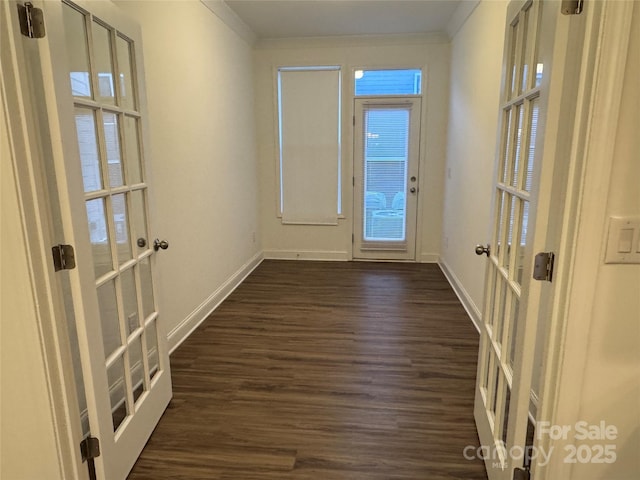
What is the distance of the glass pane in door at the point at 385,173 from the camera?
497 centimetres

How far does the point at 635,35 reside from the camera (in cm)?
99

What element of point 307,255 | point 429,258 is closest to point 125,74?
point 307,255

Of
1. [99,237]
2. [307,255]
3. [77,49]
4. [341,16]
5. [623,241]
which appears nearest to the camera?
[623,241]

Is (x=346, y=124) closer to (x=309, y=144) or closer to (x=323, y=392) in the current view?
(x=309, y=144)

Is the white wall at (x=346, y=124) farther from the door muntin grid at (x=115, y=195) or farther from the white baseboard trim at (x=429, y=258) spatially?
the door muntin grid at (x=115, y=195)

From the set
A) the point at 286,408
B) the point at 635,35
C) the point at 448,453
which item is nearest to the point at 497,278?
the point at 448,453

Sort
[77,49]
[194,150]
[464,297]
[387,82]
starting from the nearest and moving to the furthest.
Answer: [77,49], [194,150], [464,297], [387,82]

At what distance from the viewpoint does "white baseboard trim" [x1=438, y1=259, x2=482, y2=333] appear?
3342mm

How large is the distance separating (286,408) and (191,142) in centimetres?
204

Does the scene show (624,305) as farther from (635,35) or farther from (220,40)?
(220,40)

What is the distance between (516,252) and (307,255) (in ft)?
13.0

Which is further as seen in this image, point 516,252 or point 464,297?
point 464,297

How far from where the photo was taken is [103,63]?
1.70m

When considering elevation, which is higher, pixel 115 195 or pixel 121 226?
pixel 115 195
